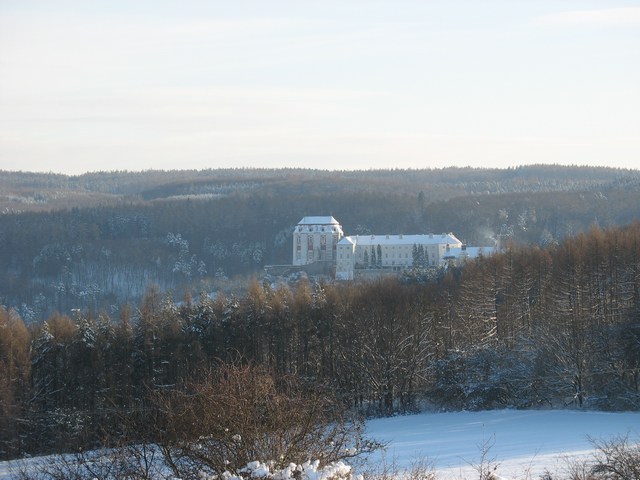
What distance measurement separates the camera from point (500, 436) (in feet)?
112

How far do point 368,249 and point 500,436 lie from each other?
87656 mm

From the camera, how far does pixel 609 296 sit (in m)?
51.6

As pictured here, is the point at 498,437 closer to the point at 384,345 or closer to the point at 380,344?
the point at 384,345

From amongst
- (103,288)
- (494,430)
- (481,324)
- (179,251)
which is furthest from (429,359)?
(179,251)

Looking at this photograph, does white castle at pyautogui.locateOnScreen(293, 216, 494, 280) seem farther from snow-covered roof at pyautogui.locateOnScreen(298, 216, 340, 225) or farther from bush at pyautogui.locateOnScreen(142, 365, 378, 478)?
bush at pyautogui.locateOnScreen(142, 365, 378, 478)

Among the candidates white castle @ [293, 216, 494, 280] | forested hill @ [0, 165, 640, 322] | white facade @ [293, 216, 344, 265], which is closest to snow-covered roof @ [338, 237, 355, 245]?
white castle @ [293, 216, 494, 280]

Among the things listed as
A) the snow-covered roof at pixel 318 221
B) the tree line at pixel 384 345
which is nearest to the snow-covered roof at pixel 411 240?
the snow-covered roof at pixel 318 221

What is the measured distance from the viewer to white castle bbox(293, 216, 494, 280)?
11506cm

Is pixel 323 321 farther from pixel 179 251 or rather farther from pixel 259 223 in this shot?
pixel 259 223

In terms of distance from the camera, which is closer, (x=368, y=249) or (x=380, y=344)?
(x=380, y=344)

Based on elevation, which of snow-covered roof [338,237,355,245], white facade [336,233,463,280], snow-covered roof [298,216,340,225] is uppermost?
snow-covered roof [298,216,340,225]

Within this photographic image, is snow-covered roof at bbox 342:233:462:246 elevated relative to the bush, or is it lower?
elevated

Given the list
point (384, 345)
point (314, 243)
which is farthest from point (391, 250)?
point (384, 345)

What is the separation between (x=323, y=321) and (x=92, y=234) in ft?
340
